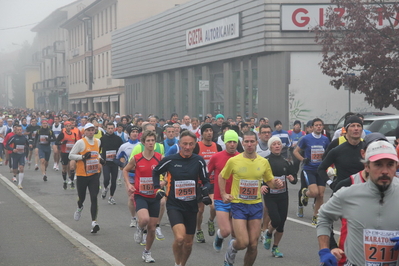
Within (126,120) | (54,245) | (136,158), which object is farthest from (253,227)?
(126,120)

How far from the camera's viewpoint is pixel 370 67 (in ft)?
76.6

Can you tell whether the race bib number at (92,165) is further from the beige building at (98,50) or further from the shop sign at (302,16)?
the beige building at (98,50)

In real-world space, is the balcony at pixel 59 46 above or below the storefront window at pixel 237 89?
above

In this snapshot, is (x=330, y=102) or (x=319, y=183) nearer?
(x=319, y=183)

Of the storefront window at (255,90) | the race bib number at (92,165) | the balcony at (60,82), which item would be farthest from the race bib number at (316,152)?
the balcony at (60,82)

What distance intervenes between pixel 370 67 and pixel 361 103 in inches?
190

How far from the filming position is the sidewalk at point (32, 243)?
867 cm

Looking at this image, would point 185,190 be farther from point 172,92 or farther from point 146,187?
point 172,92

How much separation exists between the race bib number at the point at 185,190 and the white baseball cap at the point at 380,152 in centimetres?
394

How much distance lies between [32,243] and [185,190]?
10.2ft

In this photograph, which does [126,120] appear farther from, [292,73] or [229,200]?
[229,200]

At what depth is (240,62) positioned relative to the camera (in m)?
31.9

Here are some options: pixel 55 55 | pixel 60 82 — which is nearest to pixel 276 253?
pixel 60 82

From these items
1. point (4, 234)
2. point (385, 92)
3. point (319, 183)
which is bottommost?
point (4, 234)
